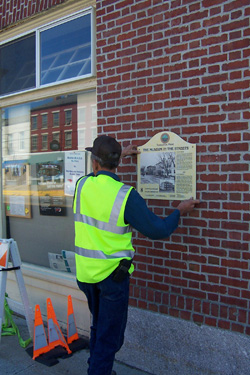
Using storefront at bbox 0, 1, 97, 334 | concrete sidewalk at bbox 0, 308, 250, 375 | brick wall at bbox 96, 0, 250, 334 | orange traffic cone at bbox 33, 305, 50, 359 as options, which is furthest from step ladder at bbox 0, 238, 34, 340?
brick wall at bbox 96, 0, 250, 334

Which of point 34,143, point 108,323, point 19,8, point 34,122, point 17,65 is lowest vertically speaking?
point 108,323

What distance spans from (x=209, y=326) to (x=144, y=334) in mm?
749

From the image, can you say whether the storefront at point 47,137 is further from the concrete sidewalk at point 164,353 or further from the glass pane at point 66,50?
the concrete sidewalk at point 164,353

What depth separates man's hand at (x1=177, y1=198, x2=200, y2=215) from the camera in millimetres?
3260

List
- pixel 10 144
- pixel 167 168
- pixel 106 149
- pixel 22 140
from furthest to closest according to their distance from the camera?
1. pixel 10 144
2. pixel 22 140
3. pixel 167 168
4. pixel 106 149

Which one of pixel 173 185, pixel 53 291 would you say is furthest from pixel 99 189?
pixel 53 291

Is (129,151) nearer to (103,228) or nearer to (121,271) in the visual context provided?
(103,228)

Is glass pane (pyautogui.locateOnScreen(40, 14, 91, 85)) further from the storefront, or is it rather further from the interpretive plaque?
the interpretive plaque

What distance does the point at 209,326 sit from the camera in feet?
11.0

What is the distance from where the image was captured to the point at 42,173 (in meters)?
5.33

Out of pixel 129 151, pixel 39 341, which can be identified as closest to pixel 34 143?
pixel 129 151

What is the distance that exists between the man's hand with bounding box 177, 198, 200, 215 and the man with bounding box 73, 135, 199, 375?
0.30m

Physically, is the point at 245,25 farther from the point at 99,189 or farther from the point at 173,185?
the point at 99,189

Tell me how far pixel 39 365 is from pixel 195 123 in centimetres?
298
